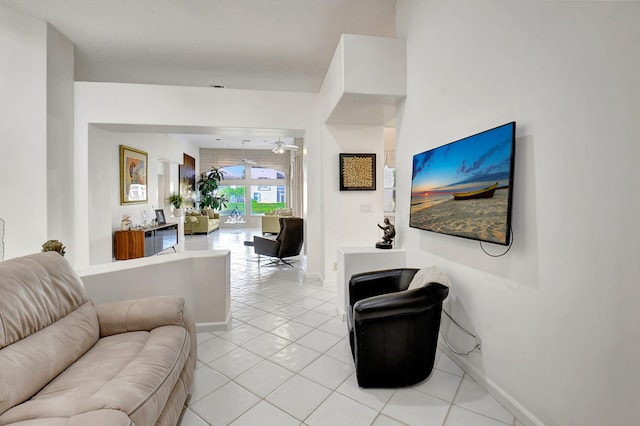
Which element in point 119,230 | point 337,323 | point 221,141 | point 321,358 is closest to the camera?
point 321,358

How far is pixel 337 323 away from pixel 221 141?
28.6 ft

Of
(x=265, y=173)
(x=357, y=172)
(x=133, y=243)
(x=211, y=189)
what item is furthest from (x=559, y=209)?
(x=265, y=173)

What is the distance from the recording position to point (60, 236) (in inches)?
157

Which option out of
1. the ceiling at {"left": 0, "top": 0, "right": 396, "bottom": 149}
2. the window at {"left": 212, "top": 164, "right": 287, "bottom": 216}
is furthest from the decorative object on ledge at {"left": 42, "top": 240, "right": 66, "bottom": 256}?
the window at {"left": 212, "top": 164, "right": 287, "bottom": 216}

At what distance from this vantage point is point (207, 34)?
159 inches

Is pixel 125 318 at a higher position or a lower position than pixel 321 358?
higher

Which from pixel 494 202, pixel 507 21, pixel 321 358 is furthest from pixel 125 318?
pixel 507 21

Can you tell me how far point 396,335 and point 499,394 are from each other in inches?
28.5

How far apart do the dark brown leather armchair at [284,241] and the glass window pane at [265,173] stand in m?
7.08

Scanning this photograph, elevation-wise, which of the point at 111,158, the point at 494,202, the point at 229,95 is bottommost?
the point at 494,202

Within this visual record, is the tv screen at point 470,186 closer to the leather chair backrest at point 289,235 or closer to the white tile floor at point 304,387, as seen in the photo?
the white tile floor at point 304,387

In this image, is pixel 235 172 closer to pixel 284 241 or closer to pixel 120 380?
pixel 284 241

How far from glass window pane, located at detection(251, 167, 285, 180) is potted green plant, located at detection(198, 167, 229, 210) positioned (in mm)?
1292

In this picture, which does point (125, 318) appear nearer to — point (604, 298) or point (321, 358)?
point (321, 358)
